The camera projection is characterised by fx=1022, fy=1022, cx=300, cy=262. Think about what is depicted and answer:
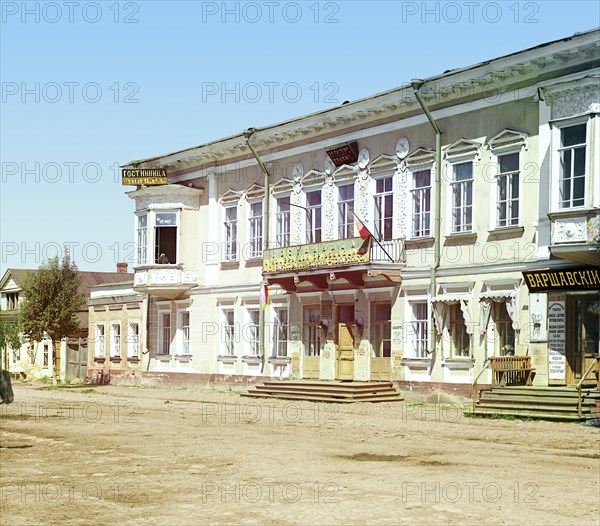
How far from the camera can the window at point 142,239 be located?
128 feet

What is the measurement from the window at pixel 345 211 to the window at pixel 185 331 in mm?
9612

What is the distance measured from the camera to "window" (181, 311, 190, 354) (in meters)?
39.4

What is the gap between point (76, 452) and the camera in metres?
17.4

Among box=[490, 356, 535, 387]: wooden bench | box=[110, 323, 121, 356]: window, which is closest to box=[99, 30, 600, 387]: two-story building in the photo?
box=[490, 356, 535, 387]: wooden bench

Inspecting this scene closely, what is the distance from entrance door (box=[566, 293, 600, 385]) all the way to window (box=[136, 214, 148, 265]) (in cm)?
1903

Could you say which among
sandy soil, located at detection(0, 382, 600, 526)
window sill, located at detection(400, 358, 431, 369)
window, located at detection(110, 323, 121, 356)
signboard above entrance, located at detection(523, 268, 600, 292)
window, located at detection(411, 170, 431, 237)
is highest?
window, located at detection(411, 170, 431, 237)

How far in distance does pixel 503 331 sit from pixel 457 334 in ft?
5.74

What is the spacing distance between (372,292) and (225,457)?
49.0 feet

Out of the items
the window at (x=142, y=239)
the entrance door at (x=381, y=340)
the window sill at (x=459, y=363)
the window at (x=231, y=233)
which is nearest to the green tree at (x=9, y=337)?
the window at (x=142, y=239)

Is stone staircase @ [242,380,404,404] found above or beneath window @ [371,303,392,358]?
beneath

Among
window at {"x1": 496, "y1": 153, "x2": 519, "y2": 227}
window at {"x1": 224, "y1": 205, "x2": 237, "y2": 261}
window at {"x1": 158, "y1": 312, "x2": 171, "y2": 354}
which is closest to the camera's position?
window at {"x1": 496, "y1": 153, "x2": 519, "y2": 227}

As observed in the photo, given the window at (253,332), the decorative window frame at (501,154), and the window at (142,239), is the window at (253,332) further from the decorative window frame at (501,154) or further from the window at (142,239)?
the decorative window frame at (501,154)

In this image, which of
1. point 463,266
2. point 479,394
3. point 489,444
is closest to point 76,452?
point 489,444

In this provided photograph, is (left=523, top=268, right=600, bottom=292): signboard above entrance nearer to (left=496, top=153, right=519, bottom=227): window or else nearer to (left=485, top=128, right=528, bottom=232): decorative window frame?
(left=485, top=128, right=528, bottom=232): decorative window frame
